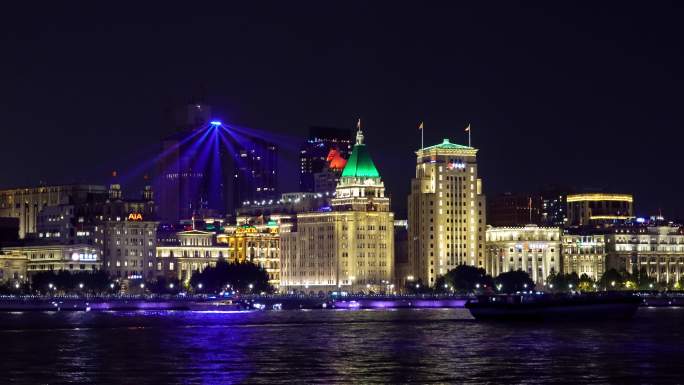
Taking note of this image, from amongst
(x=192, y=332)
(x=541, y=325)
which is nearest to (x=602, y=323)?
(x=541, y=325)

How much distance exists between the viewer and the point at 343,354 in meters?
130

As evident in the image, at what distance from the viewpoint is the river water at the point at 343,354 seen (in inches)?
4235

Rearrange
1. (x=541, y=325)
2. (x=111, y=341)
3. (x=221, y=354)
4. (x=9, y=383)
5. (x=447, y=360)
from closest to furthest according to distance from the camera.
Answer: (x=9, y=383) → (x=447, y=360) → (x=221, y=354) → (x=111, y=341) → (x=541, y=325)

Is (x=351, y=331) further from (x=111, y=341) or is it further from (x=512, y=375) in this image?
(x=512, y=375)

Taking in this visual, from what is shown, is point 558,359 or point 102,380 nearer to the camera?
point 102,380

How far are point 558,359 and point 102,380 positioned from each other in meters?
38.6

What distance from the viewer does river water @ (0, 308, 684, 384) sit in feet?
353

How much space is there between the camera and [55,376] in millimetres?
108188

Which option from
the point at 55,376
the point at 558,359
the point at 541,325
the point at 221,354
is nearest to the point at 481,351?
the point at 558,359

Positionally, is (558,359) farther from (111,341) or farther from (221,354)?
(111,341)

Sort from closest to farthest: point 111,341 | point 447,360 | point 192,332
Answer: point 447,360 < point 111,341 < point 192,332

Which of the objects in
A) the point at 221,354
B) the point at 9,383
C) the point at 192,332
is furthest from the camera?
the point at 192,332

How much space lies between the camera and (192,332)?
172000 mm

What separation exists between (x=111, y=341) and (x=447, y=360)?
146 feet
